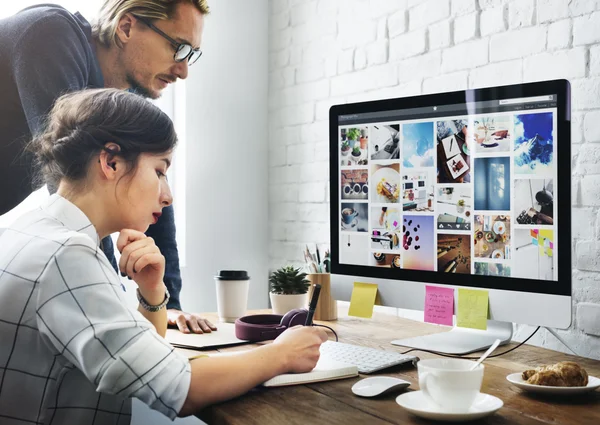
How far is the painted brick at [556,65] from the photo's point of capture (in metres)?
1.57

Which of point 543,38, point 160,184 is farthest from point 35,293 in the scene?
point 543,38

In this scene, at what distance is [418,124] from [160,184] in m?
0.62

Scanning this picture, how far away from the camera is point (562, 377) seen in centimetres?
107

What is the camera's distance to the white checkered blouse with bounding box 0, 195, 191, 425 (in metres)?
0.91

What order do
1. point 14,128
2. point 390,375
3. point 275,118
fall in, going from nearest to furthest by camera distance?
point 390,375
point 14,128
point 275,118

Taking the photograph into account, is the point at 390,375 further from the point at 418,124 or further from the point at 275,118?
the point at 275,118

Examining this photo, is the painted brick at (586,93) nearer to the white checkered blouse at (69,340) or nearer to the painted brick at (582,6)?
the painted brick at (582,6)

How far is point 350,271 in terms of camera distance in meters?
1.65

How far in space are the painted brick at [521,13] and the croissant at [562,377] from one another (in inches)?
38.3

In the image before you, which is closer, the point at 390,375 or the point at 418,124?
the point at 390,375

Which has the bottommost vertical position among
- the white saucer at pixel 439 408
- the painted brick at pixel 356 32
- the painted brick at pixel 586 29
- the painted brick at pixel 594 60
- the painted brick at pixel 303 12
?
the white saucer at pixel 439 408

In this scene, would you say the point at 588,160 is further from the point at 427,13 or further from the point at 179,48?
the point at 179,48

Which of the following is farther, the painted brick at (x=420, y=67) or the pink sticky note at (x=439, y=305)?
the painted brick at (x=420, y=67)

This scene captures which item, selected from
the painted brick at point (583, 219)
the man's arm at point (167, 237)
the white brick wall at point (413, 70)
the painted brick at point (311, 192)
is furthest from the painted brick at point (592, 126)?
the man's arm at point (167, 237)
